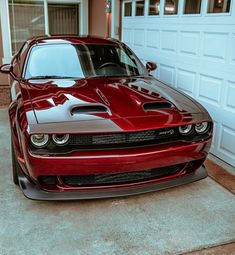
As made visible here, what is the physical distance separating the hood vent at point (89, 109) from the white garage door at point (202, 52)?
71.0 inches

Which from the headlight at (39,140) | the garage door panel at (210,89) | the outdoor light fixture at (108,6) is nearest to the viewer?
the headlight at (39,140)

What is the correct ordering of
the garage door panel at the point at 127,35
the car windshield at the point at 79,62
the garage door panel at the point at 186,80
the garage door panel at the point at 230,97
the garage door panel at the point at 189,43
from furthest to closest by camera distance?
the garage door panel at the point at 127,35 < the garage door panel at the point at 186,80 < the garage door panel at the point at 189,43 < the garage door panel at the point at 230,97 < the car windshield at the point at 79,62

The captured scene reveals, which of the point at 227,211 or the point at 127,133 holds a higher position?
the point at 127,133

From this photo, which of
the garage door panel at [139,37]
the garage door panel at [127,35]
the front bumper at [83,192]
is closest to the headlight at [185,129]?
the front bumper at [83,192]

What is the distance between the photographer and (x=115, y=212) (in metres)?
2.82

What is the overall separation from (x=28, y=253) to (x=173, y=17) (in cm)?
394

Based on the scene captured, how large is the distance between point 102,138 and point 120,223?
2.45ft

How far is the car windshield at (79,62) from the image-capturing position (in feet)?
11.6

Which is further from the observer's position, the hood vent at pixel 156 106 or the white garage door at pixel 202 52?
the white garage door at pixel 202 52

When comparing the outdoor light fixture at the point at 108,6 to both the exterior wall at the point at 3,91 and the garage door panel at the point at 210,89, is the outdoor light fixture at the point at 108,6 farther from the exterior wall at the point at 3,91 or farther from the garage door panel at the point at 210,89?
the garage door panel at the point at 210,89

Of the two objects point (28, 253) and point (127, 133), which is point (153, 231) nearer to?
point (127, 133)

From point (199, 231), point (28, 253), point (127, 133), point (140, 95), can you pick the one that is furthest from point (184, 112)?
point (28, 253)

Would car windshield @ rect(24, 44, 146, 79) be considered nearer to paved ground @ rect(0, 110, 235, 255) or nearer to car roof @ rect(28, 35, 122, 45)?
car roof @ rect(28, 35, 122, 45)

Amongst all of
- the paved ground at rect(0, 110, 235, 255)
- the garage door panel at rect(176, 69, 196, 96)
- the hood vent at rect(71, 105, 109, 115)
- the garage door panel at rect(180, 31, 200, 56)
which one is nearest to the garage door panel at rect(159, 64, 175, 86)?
the garage door panel at rect(176, 69, 196, 96)
